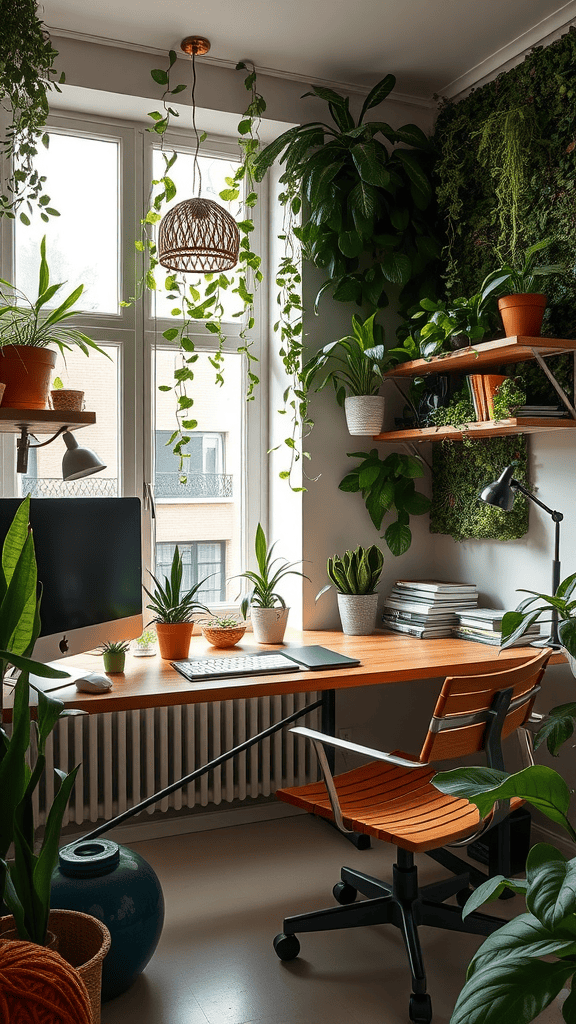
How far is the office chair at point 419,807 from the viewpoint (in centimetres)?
208

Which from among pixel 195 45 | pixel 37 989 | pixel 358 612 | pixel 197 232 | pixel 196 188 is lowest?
pixel 37 989

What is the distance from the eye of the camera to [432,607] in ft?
10.4

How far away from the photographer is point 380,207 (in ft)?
10.7

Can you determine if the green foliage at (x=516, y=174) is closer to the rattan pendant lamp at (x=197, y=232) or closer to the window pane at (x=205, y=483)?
the rattan pendant lamp at (x=197, y=232)

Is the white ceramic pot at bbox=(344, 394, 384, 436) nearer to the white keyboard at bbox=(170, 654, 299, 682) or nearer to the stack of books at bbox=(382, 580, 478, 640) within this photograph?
the stack of books at bbox=(382, 580, 478, 640)

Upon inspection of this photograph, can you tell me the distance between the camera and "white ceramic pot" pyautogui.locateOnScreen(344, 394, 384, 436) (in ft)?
10.6

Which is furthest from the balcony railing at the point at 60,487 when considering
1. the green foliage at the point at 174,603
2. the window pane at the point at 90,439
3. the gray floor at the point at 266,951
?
the gray floor at the point at 266,951

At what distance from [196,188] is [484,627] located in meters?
2.00

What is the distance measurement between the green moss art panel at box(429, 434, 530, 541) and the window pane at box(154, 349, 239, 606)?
81 cm

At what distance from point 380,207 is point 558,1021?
8.81 ft

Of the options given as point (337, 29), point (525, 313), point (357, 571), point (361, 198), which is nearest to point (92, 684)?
point (357, 571)

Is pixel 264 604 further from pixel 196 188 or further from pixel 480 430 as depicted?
pixel 196 188

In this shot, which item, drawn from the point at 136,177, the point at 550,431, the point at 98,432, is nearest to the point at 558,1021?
the point at 550,431

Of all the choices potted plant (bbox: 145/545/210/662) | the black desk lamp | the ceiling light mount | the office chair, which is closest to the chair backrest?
the office chair
